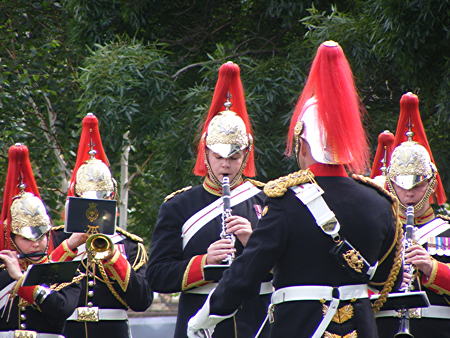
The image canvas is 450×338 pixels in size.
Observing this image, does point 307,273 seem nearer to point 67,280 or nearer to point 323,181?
point 323,181

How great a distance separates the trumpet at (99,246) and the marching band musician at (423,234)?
186cm

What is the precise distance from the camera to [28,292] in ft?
23.9

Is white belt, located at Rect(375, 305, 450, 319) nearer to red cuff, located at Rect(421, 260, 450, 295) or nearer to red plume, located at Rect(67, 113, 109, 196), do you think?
red cuff, located at Rect(421, 260, 450, 295)

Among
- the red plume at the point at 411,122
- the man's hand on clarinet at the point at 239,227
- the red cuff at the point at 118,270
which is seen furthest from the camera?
the red cuff at the point at 118,270

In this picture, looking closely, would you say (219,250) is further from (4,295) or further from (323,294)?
(4,295)

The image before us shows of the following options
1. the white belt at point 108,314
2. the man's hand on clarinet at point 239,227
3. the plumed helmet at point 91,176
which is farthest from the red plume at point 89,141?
the man's hand on clarinet at point 239,227

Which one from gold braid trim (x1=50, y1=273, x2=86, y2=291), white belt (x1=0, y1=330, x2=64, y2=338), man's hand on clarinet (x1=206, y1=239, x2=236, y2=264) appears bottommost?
white belt (x1=0, y1=330, x2=64, y2=338)

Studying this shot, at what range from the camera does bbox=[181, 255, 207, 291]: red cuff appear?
6.51 meters

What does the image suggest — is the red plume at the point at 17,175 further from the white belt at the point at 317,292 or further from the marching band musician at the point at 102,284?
the white belt at the point at 317,292

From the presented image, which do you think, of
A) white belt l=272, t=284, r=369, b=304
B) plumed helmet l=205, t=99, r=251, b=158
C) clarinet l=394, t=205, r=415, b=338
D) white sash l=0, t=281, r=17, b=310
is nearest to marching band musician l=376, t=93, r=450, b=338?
clarinet l=394, t=205, r=415, b=338

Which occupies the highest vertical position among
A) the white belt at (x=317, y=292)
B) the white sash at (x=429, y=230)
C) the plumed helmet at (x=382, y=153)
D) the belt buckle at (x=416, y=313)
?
the plumed helmet at (x=382, y=153)

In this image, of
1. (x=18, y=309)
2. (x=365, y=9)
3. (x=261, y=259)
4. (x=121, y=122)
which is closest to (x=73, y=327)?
(x=18, y=309)

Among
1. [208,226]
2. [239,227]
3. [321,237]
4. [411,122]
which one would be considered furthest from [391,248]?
[411,122]

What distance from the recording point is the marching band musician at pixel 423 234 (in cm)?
696
